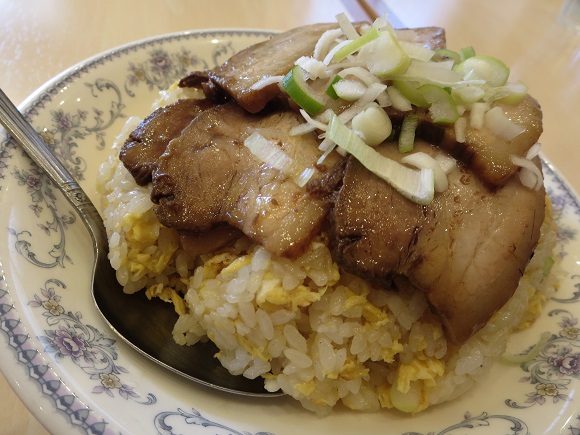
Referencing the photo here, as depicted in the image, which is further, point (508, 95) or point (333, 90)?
point (508, 95)

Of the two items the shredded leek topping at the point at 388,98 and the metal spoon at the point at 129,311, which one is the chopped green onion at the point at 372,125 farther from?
the metal spoon at the point at 129,311

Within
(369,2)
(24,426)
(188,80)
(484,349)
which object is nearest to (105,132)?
(188,80)

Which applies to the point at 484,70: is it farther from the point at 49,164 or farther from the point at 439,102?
the point at 49,164

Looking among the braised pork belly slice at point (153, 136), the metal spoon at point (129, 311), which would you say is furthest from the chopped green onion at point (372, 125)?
the metal spoon at point (129, 311)

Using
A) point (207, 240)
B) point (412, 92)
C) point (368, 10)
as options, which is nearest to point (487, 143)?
point (412, 92)

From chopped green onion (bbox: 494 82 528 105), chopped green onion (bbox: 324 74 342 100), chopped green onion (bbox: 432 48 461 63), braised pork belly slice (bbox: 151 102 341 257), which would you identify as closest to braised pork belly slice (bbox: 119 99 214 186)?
braised pork belly slice (bbox: 151 102 341 257)
